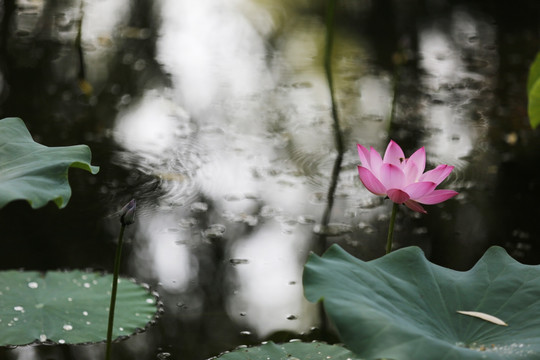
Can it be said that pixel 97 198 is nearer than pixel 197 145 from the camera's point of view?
Yes

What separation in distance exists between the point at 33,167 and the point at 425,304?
683 mm

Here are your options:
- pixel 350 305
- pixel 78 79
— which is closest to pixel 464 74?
pixel 78 79

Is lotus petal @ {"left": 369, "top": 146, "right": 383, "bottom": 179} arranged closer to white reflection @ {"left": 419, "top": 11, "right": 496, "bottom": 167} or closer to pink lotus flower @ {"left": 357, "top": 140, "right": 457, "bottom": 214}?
pink lotus flower @ {"left": 357, "top": 140, "right": 457, "bottom": 214}

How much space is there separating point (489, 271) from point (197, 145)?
1618 mm

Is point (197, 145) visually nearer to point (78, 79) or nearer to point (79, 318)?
point (78, 79)

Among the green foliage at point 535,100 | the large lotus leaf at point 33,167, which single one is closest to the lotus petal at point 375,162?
the green foliage at point 535,100

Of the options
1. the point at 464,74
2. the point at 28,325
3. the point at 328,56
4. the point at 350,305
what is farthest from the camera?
the point at 464,74

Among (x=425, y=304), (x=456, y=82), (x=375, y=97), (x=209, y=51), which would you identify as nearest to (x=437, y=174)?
(x=425, y=304)

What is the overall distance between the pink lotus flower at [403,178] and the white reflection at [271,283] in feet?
2.04

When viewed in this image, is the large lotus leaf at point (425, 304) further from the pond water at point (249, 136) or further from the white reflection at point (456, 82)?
the white reflection at point (456, 82)

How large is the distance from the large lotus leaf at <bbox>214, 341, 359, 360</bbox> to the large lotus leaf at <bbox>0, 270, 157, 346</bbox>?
336mm

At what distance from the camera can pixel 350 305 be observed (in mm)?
1049

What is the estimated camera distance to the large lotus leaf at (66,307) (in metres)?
1.62

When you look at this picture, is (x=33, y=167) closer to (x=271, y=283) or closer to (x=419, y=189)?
(x=419, y=189)
